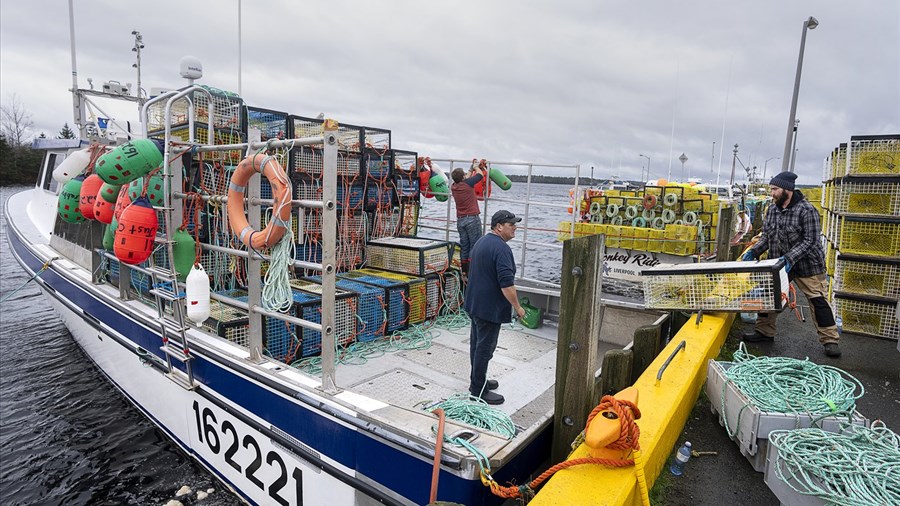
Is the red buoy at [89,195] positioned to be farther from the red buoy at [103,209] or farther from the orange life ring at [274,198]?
the orange life ring at [274,198]

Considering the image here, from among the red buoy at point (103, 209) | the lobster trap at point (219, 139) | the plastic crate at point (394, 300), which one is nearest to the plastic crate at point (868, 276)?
the plastic crate at point (394, 300)

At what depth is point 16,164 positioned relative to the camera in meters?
34.0

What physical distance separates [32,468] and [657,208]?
1057cm

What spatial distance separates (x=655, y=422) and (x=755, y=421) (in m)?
0.54

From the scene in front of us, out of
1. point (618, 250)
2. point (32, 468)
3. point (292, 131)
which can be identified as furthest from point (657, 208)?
point (32, 468)

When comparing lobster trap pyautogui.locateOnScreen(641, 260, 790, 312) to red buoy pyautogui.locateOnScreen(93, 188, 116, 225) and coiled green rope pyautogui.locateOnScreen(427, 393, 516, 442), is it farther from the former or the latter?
red buoy pyautogui.locateOnScreen(93, 188, 116, 225)

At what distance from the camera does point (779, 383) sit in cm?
317

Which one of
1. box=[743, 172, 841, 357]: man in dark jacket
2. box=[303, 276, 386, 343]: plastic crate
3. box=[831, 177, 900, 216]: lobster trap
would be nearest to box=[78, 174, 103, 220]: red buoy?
box=[303, 276, 386, 343]: plastic crate

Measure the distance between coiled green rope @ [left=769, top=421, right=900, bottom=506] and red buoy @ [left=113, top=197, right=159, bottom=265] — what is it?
4.22m

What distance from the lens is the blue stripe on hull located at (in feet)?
8.63

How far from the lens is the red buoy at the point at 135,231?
12.1ft

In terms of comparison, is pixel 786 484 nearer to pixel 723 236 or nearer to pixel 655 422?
pixel 655 422

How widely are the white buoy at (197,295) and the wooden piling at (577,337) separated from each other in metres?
2.43

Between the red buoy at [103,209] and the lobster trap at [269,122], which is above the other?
the lobster trap at [269,122]
